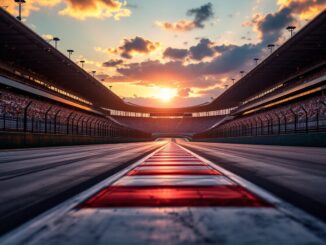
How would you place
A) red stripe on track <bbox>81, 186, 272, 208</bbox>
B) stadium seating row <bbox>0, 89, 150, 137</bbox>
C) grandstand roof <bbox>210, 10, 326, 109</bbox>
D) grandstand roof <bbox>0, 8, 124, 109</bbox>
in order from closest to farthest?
1. red stripe on track <bbox>81, 186, 272, 208</bbox>
2. stadium seating row <bbox>0, 89, 150, 137</bbox>
3. grandstand roof <bbox>0, 8, 124, 109</bbox>
4. grandstand roof <bbox>210, 10, 326, 109</bbox>

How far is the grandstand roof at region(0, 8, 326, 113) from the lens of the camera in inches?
1139

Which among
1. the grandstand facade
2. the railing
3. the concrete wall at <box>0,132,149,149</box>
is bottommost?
the concrete wall at <box>0,132,149,149</box>

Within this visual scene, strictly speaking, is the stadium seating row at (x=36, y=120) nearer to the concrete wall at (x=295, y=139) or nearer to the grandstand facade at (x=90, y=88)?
the grandstand facade at (x=90, y=88)

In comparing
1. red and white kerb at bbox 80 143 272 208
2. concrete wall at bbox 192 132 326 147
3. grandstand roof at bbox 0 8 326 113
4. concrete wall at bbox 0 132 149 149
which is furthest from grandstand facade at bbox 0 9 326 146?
red and white kerb at bbox 80 143 272 208

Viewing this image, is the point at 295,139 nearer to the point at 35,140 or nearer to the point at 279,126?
the point at 279,126

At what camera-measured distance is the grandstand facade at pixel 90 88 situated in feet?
84.7

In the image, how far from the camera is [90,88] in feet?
194

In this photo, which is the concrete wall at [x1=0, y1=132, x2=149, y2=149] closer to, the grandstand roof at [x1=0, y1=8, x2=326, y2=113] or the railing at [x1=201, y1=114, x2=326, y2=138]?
the grandstand roof at [x1=0, y1=8, x2=326, y2=113]

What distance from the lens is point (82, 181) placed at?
225 inches

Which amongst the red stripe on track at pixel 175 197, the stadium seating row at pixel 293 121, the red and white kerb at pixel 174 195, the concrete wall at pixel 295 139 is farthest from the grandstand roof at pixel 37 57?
the red stripe on track at pixel 175 197

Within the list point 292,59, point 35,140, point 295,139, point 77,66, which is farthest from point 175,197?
point 77,66

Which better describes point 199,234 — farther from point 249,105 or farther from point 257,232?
point 249,105

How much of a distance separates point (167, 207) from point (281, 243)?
1371 mm

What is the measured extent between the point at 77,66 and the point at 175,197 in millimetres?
41312
